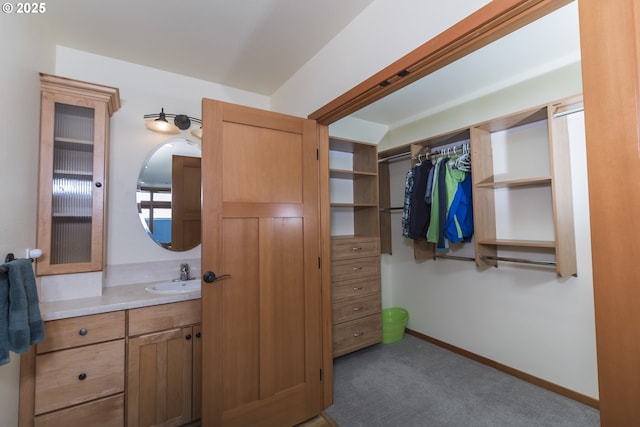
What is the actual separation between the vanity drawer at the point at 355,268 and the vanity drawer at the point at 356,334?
43cm

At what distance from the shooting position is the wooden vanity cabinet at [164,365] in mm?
1599

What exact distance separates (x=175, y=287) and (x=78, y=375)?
699mm

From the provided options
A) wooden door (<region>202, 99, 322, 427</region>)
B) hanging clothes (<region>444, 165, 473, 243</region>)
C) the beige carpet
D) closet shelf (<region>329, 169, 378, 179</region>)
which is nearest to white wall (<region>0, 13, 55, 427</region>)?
wooden door (<region>202, 99, 322, 427</region>)

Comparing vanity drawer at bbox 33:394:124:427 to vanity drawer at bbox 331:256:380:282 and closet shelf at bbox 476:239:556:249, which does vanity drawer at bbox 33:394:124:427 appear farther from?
closet shelf at bbox 476:239:556:249

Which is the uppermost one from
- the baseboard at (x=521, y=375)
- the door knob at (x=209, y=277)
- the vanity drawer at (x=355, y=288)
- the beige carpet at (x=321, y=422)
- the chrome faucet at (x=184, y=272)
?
the door knob at (x=209, y=277)

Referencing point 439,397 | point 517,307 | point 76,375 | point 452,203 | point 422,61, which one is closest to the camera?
point 422,61

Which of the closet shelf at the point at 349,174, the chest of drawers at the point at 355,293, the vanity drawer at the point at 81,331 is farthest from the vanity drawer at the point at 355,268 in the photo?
the vanity drawer at the point at 81,331

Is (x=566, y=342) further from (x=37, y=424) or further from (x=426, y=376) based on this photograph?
(x=37, y=424)

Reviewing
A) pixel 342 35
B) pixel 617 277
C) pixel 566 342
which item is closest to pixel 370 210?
pixel 342 35

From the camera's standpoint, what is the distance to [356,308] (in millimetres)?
2635

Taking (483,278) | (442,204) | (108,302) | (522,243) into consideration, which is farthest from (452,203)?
(108,302)

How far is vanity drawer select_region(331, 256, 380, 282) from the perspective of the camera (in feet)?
8.32

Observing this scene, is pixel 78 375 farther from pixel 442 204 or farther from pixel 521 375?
pixel 521 375

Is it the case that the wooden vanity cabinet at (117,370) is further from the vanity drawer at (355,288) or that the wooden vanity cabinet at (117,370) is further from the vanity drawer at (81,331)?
the vanity drawer at (355,288)
